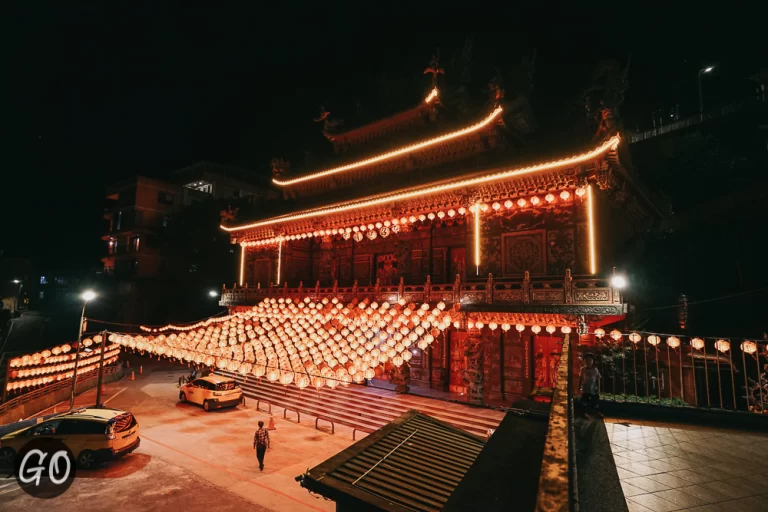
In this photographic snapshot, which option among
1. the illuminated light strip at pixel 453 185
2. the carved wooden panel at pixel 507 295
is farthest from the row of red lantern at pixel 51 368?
the carved wooden panel at pixel 507 295

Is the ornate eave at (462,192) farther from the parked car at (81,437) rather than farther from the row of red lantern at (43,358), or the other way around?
the parked car at (81,437)

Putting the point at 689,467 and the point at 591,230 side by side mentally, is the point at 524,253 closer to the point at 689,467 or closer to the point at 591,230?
the point at 591,230

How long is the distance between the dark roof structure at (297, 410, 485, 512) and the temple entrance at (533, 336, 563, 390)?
1039 cm

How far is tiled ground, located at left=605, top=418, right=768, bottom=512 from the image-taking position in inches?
121

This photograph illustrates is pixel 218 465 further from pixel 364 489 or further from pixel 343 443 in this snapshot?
pixel 364 489

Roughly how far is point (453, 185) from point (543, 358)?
24.9 ft

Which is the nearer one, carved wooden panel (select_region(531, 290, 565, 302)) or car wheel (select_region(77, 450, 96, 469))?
car wheel (select_region(77, 450, 96, 469))

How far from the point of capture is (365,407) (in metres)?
15.3

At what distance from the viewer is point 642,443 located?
448 centimetres

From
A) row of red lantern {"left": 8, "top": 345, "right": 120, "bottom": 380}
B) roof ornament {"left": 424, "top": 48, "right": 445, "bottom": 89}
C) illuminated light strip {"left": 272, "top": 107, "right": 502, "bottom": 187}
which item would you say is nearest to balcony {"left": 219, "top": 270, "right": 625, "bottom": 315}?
illuminated light strip {"left": 272, "top": 107, "right": 502, "bottom": 187}

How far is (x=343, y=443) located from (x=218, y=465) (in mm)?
4019

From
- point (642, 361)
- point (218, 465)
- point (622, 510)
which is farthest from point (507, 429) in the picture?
point (642, 361)

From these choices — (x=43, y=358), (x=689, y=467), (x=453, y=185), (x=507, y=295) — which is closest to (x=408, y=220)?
(x=453, y=185)

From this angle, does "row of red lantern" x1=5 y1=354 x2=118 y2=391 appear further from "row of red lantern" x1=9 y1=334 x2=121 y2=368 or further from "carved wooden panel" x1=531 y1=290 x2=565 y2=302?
"carved wooden panel" x1=531 y1=290 x2=565 y2=302
